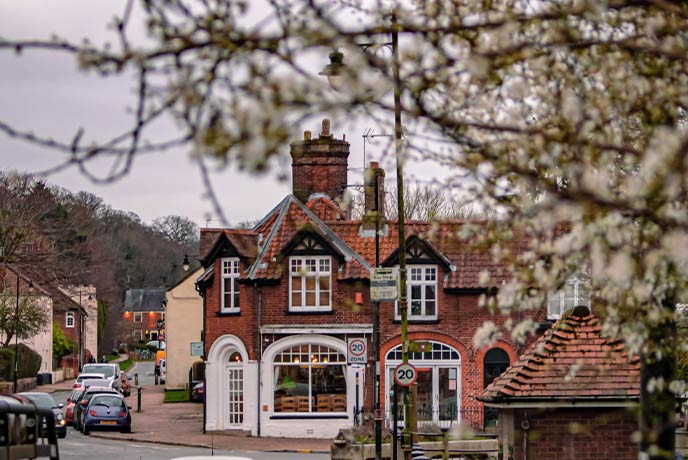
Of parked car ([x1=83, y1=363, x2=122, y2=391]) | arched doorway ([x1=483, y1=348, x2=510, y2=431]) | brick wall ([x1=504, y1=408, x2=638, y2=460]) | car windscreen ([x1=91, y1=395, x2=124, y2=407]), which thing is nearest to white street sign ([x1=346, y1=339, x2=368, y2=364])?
arched doorway ([x1=483, y1=348, x2=510, y2=431])

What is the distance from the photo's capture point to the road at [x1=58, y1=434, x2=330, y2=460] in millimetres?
31328

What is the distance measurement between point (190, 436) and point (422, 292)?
839cm

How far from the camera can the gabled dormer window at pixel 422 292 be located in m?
39.8

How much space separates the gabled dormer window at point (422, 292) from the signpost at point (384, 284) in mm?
15690

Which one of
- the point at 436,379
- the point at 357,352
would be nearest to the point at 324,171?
the point at 436,379

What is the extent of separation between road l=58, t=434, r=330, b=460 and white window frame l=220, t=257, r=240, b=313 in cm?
514

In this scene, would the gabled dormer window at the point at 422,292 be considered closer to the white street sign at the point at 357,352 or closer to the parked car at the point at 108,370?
the white street sign at the point at 357,352

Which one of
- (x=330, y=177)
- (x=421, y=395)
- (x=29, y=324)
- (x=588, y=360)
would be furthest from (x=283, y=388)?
(x=29, y=324)

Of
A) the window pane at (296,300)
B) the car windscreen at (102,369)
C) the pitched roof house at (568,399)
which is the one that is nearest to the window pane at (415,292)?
the window pane at (296,300)

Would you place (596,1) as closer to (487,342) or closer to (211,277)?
(487,342)

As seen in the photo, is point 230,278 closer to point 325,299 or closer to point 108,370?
point 325,299

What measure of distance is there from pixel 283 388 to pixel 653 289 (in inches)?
1227

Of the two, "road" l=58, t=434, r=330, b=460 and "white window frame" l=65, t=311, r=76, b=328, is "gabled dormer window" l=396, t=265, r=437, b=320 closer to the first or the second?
"road" l=58, t=434, r=330, b=460

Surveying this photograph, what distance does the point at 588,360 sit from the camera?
66.6ft
